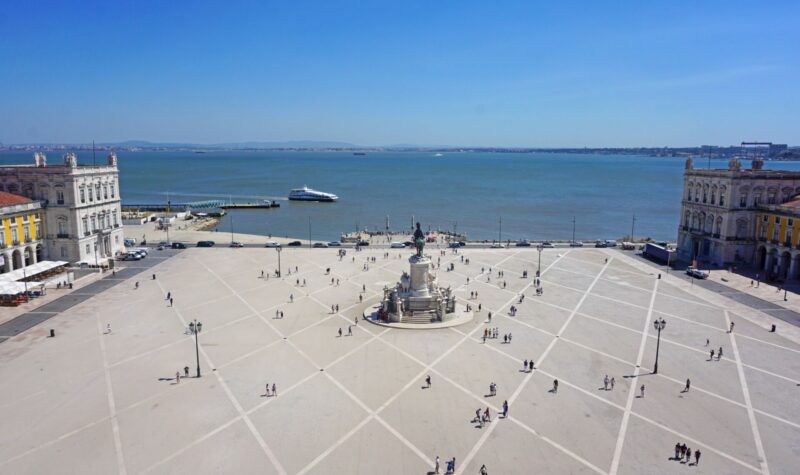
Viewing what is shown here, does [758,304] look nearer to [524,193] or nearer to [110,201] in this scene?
[110,201]

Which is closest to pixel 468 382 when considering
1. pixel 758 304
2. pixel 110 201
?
pixel 758 304

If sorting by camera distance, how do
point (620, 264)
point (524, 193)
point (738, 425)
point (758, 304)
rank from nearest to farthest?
point (738, 425)
point (758, 304)
point (620, 264)
point (524, 193)

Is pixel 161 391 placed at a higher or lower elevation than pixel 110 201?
lower

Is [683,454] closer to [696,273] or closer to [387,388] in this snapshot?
[387,388]

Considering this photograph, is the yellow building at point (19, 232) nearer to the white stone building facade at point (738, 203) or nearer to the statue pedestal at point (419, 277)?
the statue pedestal at point (419, 277)

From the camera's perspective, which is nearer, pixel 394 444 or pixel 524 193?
pixel 394 444

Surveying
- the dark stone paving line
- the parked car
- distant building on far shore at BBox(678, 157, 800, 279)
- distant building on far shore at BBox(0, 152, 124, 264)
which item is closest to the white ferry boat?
distant building on far shore at BBox(0, 152, 124, 264)

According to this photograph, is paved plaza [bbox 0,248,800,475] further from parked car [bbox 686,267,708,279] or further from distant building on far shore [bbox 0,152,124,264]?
distant building on far shore [bbox 0,152,124,264]
